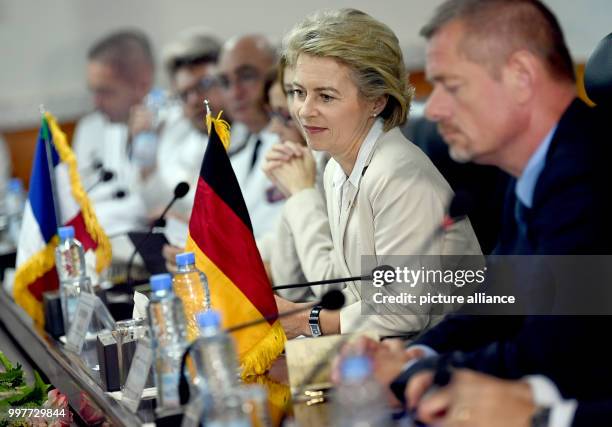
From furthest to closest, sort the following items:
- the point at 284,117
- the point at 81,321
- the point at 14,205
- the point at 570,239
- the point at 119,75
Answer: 1. the point at 119,75
2. the point at 14,205
3. the point at 284,117
4. the point at 81,321
5. the point at 570,239

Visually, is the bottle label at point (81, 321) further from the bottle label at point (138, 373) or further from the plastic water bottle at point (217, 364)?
the plastic water bottle at point (217, 364)

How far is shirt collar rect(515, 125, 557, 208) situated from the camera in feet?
4.74

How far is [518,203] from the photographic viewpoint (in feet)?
Result: 4.99

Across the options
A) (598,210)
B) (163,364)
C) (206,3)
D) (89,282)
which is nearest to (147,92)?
(206,3)

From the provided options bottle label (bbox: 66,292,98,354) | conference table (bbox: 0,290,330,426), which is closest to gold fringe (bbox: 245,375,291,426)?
conference table (bbox: 0,290,330,426)

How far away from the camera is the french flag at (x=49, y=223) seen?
274 centimetres

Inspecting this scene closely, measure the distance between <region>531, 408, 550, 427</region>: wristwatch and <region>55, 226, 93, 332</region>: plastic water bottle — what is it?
1.45 meters

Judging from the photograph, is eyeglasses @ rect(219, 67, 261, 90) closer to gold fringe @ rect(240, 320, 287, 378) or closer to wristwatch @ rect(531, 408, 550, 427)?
gold fringe @ rect(240, 320, 287, 378)

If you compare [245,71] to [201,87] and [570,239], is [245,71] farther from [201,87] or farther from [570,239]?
[570,239]

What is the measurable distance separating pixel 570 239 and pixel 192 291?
823 mm

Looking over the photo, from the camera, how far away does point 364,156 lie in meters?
2.07

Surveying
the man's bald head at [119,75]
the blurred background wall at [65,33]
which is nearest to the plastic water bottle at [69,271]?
the man's bald head at [119,75]

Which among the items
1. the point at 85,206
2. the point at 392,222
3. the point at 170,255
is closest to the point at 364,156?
the point at 392,222

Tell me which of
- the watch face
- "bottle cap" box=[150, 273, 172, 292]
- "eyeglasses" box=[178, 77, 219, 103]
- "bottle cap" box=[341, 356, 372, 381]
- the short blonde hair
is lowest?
the watch face
